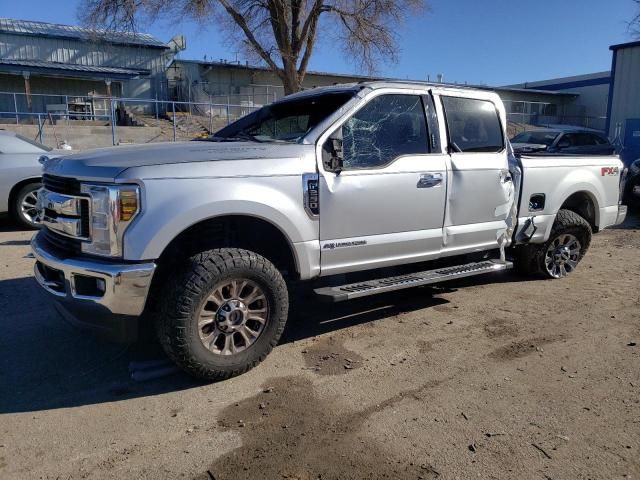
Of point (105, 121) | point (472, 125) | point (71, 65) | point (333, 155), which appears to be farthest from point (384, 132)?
point (71, 65)

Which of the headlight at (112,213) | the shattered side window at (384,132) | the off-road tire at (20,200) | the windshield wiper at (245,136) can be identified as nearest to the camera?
the headlight at (112,213)

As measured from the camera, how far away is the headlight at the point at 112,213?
3.19 meters

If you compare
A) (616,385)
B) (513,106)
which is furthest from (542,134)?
(513,106)

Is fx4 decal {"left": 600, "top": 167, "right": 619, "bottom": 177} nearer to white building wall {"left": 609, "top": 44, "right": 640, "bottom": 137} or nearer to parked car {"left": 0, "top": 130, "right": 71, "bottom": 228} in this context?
parked car {"left": 0, "top": 130, "right": 71, "bottom": 228}

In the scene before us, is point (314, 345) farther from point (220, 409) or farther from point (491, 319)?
point (491, 319)

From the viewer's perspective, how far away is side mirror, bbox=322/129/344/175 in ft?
12.9

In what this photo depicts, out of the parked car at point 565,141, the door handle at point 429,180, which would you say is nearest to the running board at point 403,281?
the door handle at point 429,180

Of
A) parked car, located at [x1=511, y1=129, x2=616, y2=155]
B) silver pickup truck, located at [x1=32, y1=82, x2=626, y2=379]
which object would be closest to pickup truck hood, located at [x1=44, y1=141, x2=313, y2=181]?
silver pickup truck, located at [x1=32, y1=82, x2=626, y2=379]

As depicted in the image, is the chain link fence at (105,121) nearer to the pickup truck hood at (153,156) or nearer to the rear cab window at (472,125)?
the rear cab window at (472,125)

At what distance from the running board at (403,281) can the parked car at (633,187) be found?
7169 millimetres

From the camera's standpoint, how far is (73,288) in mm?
3346

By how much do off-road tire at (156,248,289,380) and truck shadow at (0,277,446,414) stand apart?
0.25m

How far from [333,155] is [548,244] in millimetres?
3269

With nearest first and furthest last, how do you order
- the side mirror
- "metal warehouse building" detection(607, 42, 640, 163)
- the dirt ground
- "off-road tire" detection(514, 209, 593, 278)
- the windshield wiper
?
the dirt ground
the side mirror
the windshield wiper
"off-road tire" detection(514, 209, 593, 278)
"metal warehouse building" detection(607, 42, 640, 163)
